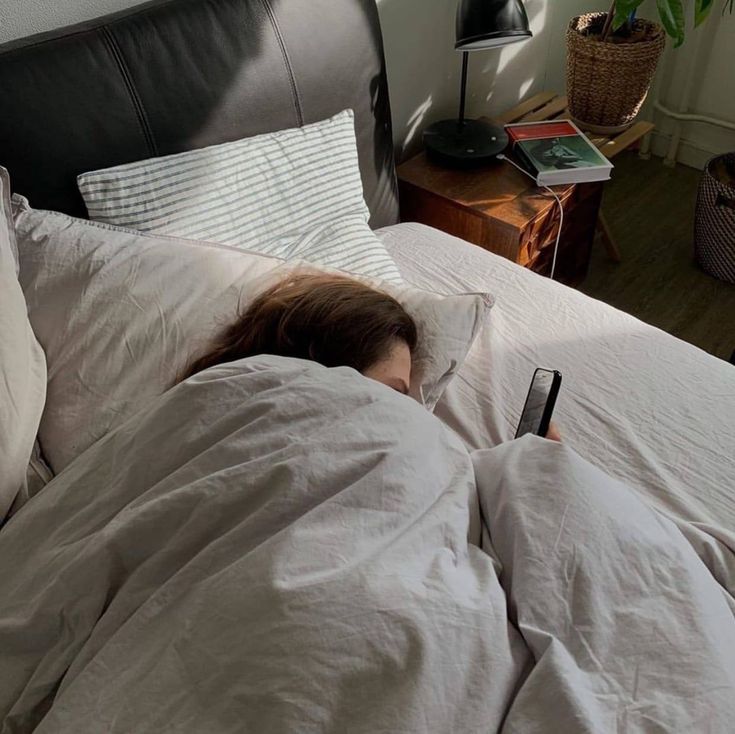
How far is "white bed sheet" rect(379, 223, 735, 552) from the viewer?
1104 mm

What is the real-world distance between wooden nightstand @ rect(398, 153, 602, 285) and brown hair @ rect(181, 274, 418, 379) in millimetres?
748

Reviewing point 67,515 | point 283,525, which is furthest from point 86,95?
point 283,525

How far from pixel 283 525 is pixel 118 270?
0.53 meters

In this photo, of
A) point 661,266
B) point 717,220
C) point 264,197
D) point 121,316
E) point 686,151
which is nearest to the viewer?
point 121,316

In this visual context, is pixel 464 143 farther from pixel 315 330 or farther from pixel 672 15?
pixel 315 330

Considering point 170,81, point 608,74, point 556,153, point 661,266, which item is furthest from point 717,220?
point 170,81

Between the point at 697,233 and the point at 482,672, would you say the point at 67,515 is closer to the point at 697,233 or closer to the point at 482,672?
the point at 482,672

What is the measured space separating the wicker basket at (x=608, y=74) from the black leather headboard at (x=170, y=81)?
2.45ft

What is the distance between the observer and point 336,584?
69 cm

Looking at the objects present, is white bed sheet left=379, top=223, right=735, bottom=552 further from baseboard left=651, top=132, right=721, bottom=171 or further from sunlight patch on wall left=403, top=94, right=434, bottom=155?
baseboard left=651, top=132, right=721, bottom=171

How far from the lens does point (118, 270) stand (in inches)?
43.5

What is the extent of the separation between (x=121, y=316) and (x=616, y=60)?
1564 mm

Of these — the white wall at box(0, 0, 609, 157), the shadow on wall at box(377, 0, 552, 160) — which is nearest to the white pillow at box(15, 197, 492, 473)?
the white wall at box(0, 0, 609, 157)

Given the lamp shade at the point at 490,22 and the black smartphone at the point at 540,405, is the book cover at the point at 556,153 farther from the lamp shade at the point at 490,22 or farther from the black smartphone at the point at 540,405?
the black smartphone at the point at 540,405
